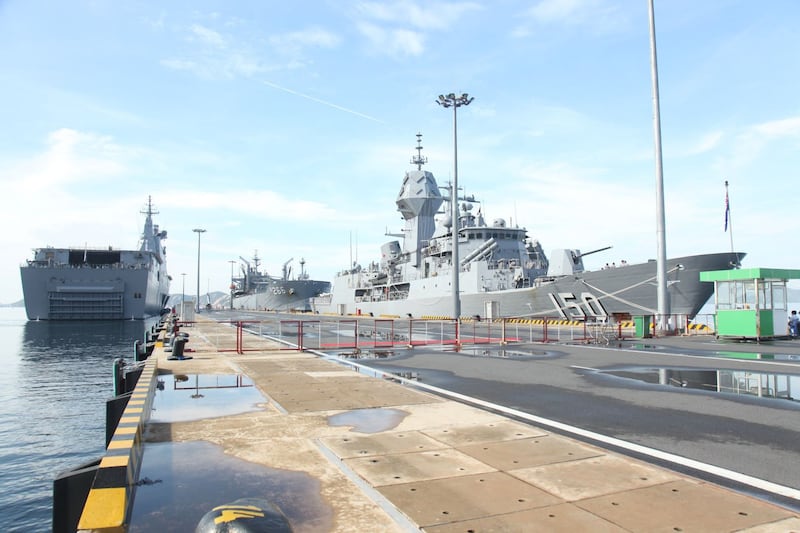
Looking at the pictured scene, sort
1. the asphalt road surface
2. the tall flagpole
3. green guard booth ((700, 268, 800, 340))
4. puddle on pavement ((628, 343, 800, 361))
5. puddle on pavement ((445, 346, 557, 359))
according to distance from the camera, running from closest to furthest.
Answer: the asphalt road surface, puddle on pavement ((628, 343, 800, 361)), puddle on pavement ((445, 346, 557, 359)), green guard booth ((700, 268, 800, 340)), the tall flagpole

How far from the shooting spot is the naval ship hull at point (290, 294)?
110 meters

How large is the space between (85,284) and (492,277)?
50.5 meters

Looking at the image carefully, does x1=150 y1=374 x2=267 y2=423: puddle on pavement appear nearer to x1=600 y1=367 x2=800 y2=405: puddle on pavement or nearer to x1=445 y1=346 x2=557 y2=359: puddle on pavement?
x1=600 y1=367 x2=800 y2=405: puddle on pavement

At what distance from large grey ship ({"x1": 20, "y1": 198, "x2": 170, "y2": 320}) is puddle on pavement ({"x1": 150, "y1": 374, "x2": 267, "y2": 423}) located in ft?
202

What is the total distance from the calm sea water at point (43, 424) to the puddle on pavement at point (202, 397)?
50.8 inches

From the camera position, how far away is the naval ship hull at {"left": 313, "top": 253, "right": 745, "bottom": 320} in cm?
2909

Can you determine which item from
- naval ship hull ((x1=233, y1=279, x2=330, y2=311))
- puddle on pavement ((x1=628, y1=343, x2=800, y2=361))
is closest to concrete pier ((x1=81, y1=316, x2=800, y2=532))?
puddle on pavement ((x1=628, y1=343, x2=800, y2=361))

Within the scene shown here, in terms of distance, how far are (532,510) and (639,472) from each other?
60.8 inches

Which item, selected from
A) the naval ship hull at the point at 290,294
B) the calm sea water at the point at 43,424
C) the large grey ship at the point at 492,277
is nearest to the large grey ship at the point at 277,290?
the naval ship hull at the point at 290,294

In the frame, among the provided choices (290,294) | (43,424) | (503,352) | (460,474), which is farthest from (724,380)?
(290,294)

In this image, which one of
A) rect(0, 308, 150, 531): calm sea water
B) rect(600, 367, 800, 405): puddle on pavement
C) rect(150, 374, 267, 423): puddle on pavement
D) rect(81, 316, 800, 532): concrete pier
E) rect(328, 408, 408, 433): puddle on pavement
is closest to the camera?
rect(81, 316, 800, 532): concrete pier

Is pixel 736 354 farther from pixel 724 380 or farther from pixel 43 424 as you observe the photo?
pixel 43 424

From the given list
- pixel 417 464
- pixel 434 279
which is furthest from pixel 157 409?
pixel 434 279

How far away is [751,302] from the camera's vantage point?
2150cm
